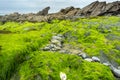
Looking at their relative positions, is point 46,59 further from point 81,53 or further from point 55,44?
point 55,44

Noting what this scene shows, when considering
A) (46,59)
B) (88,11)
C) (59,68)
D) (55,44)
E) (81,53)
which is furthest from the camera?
(88,11)

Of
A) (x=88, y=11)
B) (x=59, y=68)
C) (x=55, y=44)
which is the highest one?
(x=55, y=44)

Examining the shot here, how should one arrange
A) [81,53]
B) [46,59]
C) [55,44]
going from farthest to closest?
[55,44], [81,53], [46,59]

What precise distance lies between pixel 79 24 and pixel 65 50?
886 centimetres

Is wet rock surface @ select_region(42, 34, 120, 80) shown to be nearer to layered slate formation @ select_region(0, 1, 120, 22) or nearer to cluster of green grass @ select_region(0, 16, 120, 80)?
cluster of green grass @ select_region(0, 16, 120, 80)

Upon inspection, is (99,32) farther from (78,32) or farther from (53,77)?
(53,77)

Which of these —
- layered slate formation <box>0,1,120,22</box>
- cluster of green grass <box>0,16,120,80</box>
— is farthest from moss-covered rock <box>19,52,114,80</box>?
layered slate formation <box>0,1,120,22</box>

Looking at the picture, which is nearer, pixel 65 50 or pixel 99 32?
pixel 65 50

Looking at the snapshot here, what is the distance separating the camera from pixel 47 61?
54.4ft

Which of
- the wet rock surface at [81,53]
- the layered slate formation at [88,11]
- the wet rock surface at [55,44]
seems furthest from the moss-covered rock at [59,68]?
the layered slate formation at [88,11]

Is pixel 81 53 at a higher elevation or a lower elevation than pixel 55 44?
lower

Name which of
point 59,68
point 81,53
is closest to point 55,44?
point 81,53

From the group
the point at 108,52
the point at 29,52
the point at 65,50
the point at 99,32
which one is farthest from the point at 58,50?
the point at 99,32

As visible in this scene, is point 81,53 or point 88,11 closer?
point 81,53
